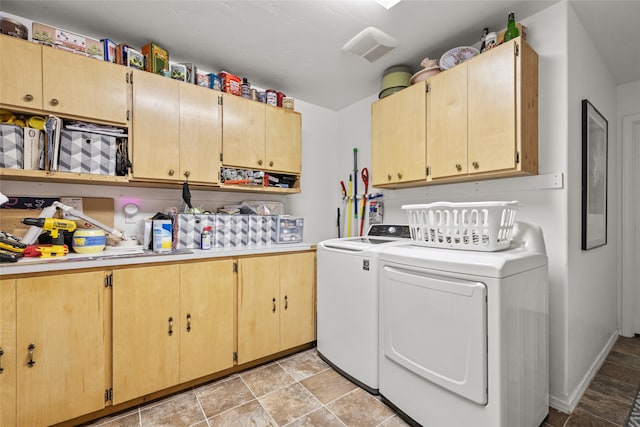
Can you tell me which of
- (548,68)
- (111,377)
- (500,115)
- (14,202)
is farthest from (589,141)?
(14,202)

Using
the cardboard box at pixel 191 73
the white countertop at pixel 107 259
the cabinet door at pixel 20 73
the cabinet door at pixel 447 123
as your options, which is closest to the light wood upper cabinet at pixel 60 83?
the cabinet door at pixel 20 73

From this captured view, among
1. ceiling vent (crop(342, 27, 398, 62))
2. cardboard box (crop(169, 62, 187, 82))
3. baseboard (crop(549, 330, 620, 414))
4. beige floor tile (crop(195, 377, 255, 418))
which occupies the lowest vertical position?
beige floor tile (crop(195, 377, 255, 418))

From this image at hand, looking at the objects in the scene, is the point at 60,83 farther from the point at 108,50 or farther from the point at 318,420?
the point at 318,420

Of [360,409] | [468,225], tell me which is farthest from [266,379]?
[468,225]

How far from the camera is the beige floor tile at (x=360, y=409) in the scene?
1622 mm

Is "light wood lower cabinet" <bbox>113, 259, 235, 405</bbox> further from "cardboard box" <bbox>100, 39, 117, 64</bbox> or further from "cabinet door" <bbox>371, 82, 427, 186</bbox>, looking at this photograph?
"cabinet door" <bbox>371, 82, 427, 186</bbox>

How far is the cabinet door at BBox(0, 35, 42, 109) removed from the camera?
1.53 meters

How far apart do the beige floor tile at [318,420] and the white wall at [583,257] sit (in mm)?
1431

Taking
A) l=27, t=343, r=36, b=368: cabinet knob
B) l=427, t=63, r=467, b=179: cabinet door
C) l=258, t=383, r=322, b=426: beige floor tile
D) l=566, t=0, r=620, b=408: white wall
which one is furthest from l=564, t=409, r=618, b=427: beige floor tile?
l=27, t=343, r=36, b=368: cabinet knob

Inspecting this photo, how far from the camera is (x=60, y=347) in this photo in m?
1.48

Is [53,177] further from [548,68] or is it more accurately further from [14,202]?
[548,68]

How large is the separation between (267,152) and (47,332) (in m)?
1.86

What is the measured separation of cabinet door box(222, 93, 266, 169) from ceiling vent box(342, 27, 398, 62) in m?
0.91

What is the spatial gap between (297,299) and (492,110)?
6.57ft
